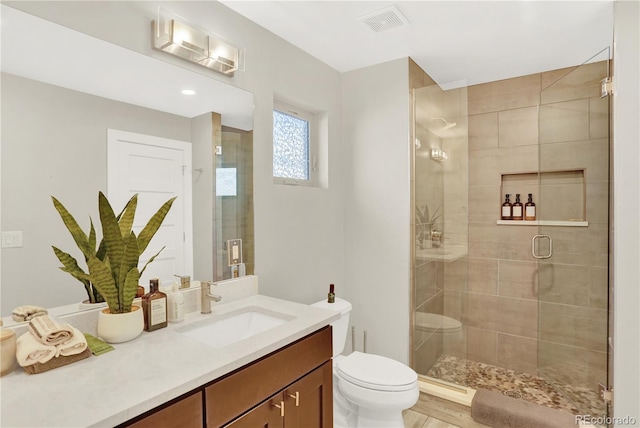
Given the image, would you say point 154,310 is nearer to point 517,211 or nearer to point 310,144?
point 310,144

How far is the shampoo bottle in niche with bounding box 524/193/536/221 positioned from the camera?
277cm

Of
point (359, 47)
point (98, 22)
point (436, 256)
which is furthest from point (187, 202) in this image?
point (436, 256)

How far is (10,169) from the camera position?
1.10m

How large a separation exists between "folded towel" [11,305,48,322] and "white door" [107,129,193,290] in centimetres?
34

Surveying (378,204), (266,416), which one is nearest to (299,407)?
(266,416)

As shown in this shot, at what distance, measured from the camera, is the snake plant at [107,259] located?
119cm

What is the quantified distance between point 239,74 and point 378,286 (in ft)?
5.58

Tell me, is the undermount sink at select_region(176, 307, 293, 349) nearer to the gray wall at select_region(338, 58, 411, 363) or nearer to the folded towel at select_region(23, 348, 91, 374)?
the folded towel at select_region(23, 348, 91, 374)

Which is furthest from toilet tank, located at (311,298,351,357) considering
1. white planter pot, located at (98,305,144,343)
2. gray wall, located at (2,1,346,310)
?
white planter pot, located at (98,305,144,343)

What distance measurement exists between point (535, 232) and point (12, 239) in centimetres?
315

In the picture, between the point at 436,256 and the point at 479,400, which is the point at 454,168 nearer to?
the point at 436,256

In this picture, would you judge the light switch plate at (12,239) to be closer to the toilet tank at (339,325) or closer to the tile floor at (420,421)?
the toilet tank at (339,325)

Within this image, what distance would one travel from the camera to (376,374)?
1.90m
